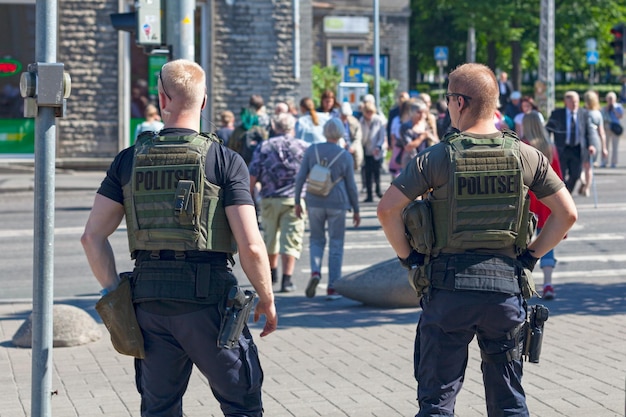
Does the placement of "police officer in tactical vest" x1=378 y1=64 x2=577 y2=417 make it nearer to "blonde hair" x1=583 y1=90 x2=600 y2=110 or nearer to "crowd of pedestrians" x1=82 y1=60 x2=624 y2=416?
"crowd of pedestrians" x1=82 y1=60 x2=624 y2=416

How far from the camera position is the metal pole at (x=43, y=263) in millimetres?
5016

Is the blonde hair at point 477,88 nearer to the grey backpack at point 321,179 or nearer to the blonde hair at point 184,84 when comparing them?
the blonde hair at point 184,84

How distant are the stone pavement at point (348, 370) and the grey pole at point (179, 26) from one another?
2620 millimetres

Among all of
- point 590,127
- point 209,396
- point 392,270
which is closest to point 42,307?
point 209,396

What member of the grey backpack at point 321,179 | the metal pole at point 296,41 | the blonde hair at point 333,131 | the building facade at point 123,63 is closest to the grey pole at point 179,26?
the blonde hair at point 333,131

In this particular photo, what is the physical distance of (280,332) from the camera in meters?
9.00

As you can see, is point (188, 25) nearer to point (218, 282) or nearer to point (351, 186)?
point (351, 186)

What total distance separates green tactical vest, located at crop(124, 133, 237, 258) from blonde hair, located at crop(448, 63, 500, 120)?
3.53ft

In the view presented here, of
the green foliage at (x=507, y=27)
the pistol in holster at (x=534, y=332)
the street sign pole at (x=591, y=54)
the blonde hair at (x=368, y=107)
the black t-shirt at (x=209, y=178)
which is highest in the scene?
the green foliage at (x=507, y=27)

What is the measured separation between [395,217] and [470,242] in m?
0.33

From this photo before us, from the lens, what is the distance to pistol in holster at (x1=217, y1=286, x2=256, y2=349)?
4512 mm

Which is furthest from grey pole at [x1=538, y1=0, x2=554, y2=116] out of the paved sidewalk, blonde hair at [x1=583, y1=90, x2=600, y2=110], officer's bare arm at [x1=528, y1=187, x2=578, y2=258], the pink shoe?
officer's bare arm at [x1=528, y1=187, x2=578, y2=258]

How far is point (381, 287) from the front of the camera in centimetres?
1000

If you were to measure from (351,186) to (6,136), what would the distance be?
1595cm
